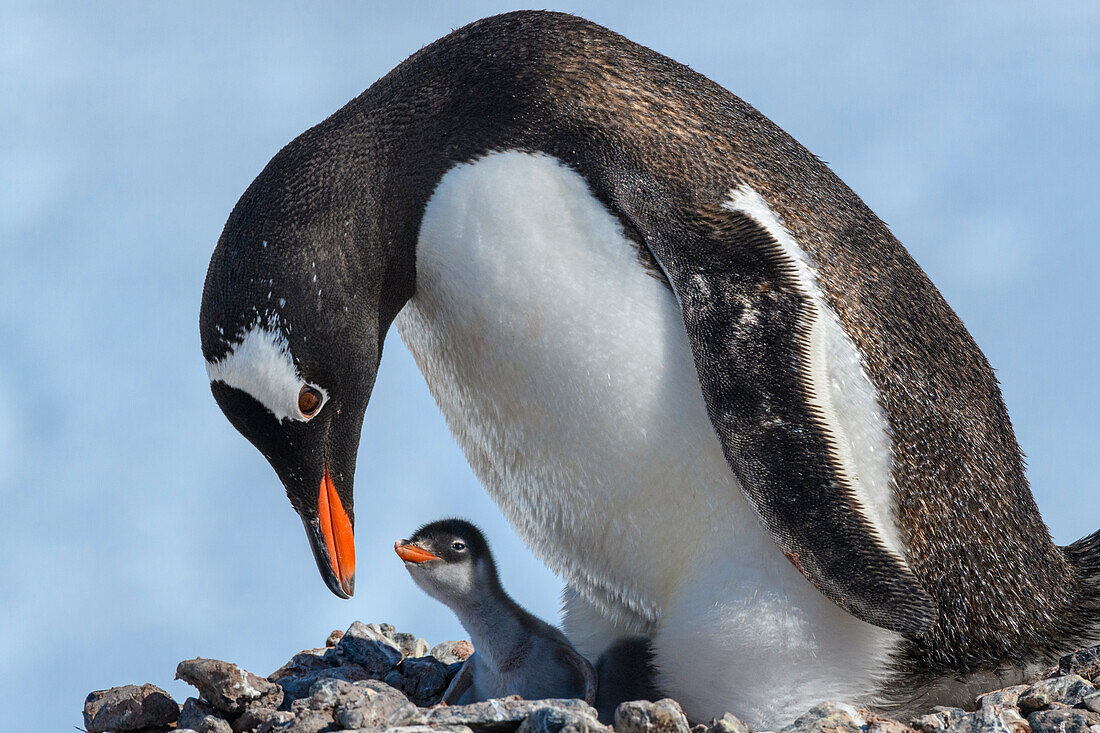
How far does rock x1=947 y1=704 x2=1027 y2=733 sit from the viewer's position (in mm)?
2889

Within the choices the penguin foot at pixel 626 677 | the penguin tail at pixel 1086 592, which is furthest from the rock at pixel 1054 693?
the penguin foot at pixel 626 677

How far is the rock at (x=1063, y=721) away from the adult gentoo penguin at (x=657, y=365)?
35 centimetres

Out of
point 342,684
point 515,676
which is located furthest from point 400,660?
point 342,684

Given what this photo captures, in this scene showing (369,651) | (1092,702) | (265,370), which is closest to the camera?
(1092,702)

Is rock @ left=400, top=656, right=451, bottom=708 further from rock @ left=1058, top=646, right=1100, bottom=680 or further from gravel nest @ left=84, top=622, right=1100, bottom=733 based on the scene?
rock @ left=1058, top=646, right=1100, bottom=680

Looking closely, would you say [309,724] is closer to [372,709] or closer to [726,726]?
[372,709]

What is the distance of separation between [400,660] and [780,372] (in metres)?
1.98

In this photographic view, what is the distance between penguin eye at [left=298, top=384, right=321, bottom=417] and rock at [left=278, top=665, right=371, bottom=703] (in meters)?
0.82

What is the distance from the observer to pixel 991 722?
114 inches

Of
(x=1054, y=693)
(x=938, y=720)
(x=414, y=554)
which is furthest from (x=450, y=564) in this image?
(x=1054, y=693)

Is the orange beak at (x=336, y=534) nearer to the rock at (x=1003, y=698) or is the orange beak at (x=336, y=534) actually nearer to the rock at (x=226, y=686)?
the rock at (x=226, y=686)

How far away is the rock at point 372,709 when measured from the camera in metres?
2.86

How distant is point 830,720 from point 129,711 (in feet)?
6.53

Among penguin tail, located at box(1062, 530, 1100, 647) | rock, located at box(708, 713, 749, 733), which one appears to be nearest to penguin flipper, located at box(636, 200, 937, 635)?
rock, located at box(708, 713, 749, 733)
